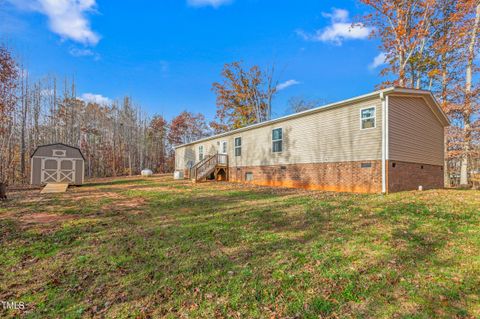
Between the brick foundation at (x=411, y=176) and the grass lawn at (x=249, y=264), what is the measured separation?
109 inches

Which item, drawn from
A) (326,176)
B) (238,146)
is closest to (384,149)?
(326,176)

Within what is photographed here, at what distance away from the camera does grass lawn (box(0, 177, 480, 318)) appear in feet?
9.04

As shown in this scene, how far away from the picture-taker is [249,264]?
12.5 ft

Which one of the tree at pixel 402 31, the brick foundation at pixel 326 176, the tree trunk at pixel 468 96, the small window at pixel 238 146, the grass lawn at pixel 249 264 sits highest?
the tree at pixel 402 31

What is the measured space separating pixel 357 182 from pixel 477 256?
21.3 ft

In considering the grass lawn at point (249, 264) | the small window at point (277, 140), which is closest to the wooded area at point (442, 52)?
the small window at point (277, 140)

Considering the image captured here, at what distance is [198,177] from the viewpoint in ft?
56.2

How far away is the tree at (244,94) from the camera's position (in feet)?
90.8

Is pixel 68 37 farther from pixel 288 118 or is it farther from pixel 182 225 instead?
pixel 182 225

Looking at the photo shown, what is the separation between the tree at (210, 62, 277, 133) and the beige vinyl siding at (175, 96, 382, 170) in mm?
12194

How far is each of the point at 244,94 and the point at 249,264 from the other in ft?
86.6

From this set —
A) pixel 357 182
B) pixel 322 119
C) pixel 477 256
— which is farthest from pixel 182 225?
pixel 322 119

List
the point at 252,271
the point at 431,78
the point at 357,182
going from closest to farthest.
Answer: the point at 252,271
the point at 357,182
the point at 431,78

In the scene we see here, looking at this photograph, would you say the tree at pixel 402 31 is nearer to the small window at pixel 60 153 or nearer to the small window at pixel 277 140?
the small window at pixel 277 140
